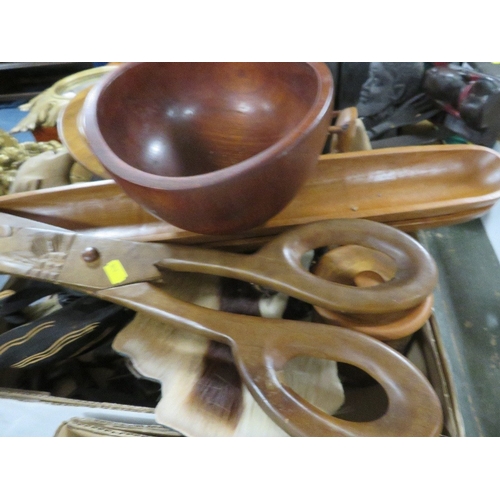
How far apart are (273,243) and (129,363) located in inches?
9.2

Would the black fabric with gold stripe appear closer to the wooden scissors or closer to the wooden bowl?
the wooden scissors

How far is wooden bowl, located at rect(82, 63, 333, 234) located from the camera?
380 millimetres

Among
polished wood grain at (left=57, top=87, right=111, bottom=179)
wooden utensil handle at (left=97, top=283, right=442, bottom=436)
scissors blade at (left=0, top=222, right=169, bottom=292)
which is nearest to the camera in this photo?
wooden utensil handle at (left=97, top=283, right=442, bottom=436)

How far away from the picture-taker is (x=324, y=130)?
0.41 meters

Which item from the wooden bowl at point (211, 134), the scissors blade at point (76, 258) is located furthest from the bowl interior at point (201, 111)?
the scissors blade at point (76, 258)

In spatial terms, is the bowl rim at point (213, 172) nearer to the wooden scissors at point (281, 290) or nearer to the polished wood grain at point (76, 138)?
the wooden scissors at point (281, 290)

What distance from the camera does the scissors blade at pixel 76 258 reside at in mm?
482

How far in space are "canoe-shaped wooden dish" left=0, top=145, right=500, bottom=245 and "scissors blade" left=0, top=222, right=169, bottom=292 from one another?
0.07 metres

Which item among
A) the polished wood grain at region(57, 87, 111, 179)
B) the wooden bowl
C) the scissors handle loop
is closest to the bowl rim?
the wooden bowl

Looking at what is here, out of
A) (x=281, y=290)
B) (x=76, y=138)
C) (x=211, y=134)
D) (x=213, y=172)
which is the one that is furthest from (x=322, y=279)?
(x=76, y=138)

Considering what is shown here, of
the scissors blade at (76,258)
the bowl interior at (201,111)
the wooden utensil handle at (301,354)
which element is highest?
the bowl interior at (201,111)

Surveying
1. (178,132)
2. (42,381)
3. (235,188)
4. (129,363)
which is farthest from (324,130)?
(42,381)

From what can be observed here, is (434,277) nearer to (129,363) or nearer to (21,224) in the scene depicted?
(129,363)

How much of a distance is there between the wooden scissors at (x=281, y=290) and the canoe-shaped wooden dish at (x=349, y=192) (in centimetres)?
7
